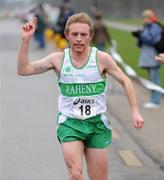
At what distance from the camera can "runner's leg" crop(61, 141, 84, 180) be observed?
587cm

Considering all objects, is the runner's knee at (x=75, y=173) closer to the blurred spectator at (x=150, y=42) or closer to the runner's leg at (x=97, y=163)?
the runner's leg at (x=97, y=163)

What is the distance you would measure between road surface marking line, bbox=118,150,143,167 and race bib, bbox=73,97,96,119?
114 inches

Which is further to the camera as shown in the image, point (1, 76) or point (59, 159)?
point (1, 76)

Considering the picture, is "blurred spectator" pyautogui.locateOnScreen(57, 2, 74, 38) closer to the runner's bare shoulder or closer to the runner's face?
the runner's bare shoulder

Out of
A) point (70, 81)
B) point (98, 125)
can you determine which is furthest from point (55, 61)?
point (98, 125)

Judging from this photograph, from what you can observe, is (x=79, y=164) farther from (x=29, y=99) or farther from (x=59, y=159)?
(x=29, y=99)

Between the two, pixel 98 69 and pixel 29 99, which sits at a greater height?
pixel 98 69

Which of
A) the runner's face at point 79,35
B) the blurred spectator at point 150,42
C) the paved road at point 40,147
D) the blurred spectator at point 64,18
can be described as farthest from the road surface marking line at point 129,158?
the blurred spectator at point 64,18

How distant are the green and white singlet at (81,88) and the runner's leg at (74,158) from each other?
0.81 ft

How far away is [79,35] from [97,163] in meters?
1.06

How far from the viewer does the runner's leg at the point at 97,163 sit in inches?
237

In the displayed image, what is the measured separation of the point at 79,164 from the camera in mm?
5898

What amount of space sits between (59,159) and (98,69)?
3.33m

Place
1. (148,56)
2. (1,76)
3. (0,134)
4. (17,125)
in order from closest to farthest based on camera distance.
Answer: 1. (0,134)
2. (17,125)
3. (148,56)
4. (1,76)
